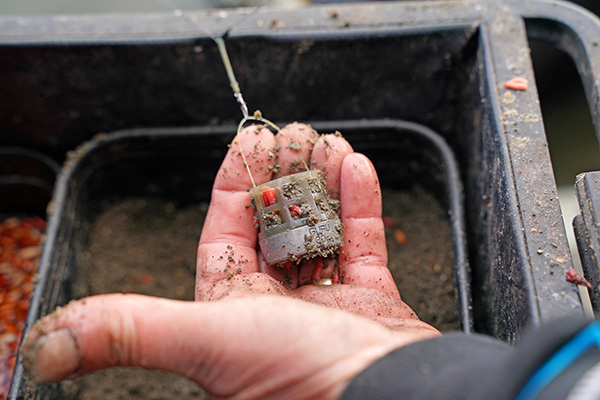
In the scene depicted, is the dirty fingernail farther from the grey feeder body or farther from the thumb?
the grey feeder body

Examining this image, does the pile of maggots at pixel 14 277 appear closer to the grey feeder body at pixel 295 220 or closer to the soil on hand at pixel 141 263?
the soil on hand at pixel 141 263

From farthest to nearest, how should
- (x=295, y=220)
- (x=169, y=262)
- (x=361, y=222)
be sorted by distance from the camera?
(x=169, y=262) → (x=361, y=222) → (x=295, y=220)

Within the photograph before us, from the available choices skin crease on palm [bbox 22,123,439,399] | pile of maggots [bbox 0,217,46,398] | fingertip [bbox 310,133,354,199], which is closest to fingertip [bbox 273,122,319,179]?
fingertip [bbox 310,133,354,199]

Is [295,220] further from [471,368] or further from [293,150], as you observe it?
[471,368]

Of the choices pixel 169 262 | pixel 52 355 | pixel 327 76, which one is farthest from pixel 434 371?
pixel 169 262

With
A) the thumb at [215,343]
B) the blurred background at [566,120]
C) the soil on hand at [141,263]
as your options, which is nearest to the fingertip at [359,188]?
the thumb at [215,343]

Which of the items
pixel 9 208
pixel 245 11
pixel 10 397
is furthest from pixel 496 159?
pixel 9 208

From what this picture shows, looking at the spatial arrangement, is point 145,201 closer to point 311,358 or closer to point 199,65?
point 199,65
